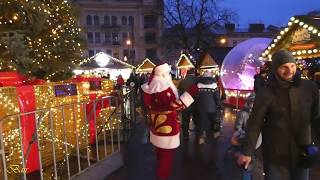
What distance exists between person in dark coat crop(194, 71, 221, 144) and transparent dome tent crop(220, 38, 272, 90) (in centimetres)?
915

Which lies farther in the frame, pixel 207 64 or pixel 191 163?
pixel 207 64

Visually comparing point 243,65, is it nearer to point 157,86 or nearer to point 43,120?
point 157,86

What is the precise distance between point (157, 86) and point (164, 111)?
1.29 feet

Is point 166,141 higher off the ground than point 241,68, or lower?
lower

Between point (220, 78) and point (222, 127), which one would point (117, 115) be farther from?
point (220, 78)

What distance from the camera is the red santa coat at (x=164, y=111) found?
21.3 ft

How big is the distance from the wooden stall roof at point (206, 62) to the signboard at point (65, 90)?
721 inches

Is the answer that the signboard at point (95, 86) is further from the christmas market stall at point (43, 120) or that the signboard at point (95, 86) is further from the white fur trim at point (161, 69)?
the white fur trim at point (161, 69)

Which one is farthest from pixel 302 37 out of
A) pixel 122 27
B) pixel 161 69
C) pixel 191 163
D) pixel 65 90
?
pixel 122 27

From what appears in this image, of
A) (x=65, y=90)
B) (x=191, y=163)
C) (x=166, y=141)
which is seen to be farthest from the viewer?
(x=65, y=90)

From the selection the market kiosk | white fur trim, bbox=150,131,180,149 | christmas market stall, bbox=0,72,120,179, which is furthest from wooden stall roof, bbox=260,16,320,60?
white fur trim, bbox=150,131,180,149

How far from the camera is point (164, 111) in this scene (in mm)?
6520

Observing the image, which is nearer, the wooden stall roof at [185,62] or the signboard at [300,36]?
the signboard at [300,36]

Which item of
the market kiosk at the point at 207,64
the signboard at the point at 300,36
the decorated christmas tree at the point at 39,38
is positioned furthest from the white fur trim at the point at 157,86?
the market kiosk at the point at 207,64
